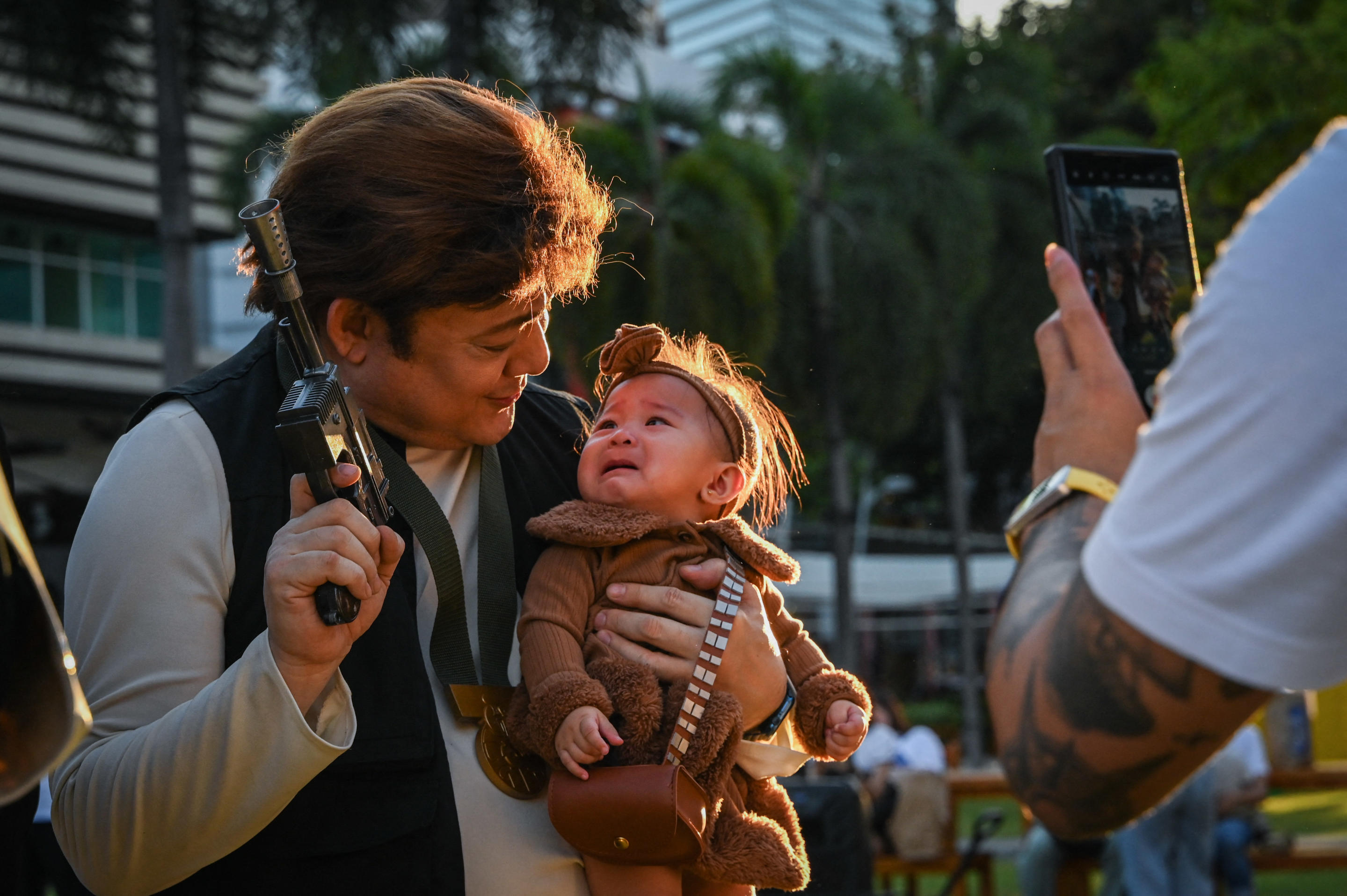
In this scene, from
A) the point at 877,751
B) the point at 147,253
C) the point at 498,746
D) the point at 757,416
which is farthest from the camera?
the point at 147,253

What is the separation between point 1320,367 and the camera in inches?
42.4

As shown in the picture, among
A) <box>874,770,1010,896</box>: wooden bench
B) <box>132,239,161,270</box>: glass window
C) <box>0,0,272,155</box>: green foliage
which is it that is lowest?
<box>874,770,1010,896</box>: wooden bench

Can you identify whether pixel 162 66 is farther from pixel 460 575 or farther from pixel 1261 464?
pixel 1261 464

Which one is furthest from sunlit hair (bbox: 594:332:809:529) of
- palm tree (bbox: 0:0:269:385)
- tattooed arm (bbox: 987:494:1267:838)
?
palm tree (bbox: 0:0:269:385)

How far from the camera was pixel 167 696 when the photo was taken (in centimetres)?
183

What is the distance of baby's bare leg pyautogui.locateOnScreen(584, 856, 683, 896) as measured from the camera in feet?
7.06

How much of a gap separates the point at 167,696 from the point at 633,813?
74cm

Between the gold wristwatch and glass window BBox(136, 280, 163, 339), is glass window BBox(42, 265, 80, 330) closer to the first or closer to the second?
glass window BBox(136, 280, 163, 339)

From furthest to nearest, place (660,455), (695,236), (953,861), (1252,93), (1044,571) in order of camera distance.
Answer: (695,236), (1252,93), (953,861), (660,455), (1044,571)

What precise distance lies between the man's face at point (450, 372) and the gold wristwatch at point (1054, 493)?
1053 millimetres

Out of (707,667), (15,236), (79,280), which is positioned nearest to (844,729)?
(707,667)

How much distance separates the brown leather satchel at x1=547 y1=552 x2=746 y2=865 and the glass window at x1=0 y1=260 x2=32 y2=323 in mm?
22384

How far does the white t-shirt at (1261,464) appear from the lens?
1.09 metres

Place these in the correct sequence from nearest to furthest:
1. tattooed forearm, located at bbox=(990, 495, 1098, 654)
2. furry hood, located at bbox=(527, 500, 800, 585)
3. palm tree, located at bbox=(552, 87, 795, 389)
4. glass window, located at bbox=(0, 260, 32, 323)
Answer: tattooed forearm, located at bbox=(990, 495, 1098, 654) → furry hood, located at bbox=(527, 500, 800, 585) → palm tree, located at bbox=(552, 87, 795, 389) → glass window, located at bbox=(0, 260, 32, 323)
